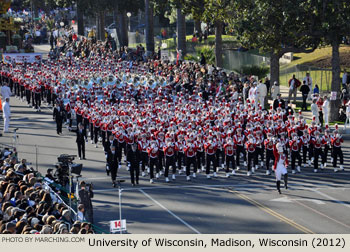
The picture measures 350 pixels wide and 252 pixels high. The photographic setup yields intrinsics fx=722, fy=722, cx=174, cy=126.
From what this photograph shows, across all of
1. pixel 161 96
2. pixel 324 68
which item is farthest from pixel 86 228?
pixel 324 68

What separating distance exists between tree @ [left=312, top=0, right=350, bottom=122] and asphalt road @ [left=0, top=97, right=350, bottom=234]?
6.84m

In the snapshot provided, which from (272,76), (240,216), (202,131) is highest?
(272,76)

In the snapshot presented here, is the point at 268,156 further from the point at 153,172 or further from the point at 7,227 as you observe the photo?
the point at 7,227

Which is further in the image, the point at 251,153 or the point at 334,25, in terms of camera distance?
the point at 334,25

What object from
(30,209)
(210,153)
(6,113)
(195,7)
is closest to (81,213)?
(30,209)

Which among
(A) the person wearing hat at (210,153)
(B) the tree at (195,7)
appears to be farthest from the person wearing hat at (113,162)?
(B) the tree at (195,7)

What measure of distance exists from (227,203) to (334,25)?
14.6 meters

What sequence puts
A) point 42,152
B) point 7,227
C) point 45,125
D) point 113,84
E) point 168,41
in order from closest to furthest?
point 7,227, point 42,152, point 45,125, point 113,84, point 168,41

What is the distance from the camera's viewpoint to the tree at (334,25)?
3450 cm

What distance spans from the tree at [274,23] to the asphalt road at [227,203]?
27.3 feet

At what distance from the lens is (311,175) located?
27859mm

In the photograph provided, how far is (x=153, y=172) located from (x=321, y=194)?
21.9 feet

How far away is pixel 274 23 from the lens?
122 feet

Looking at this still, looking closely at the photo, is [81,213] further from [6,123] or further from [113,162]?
[6,123]
